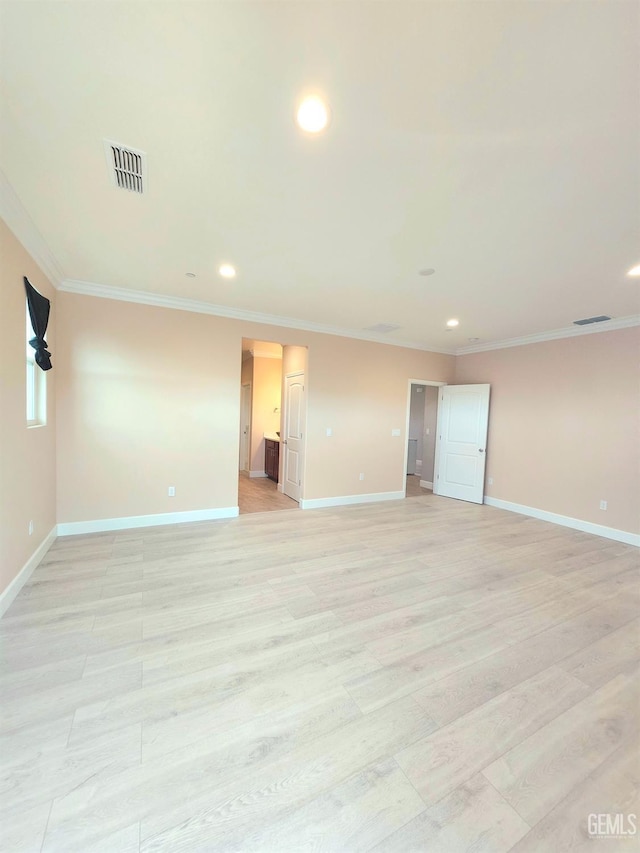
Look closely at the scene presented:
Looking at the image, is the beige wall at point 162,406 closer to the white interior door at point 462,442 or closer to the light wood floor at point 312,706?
the light wood floor at point 312,706

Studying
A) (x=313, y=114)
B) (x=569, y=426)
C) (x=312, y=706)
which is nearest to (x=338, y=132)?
(x=313, y=114)

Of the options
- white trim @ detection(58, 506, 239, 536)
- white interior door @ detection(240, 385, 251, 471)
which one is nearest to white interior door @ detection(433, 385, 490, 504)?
white trim @ detection(58, 506, 239, 536)

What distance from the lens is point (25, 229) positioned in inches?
97.0

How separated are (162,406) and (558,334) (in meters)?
5.73

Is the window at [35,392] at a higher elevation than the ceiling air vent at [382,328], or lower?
lower

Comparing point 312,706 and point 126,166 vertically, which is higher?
point 126,166

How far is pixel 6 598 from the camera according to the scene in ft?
7.62

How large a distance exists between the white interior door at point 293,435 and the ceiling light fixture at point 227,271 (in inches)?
87.1

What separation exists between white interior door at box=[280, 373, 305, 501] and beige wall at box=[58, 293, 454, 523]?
10.1 inches

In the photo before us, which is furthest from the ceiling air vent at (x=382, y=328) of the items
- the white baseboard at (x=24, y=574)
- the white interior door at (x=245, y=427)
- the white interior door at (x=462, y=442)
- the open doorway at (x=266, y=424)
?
the white baseboard at (x=24, y=574)

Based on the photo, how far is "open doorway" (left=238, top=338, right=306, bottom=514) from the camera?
598cm

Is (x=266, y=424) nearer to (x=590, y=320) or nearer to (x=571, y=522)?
(x=571, y=522)

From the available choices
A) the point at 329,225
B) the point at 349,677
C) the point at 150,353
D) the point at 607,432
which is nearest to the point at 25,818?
the point at 349,677

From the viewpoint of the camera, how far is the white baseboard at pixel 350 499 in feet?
17.0
